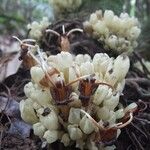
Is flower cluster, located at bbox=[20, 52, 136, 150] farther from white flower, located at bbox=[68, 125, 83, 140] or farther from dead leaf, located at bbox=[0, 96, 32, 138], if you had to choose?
dead leaf, located at bbox=[0, 96, 32, 138]

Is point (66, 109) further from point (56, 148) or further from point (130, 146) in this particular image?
point (130, 146)

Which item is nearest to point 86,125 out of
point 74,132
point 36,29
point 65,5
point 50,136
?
point 74,132

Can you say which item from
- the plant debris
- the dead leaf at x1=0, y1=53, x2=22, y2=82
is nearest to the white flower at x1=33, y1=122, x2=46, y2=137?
the plant debris

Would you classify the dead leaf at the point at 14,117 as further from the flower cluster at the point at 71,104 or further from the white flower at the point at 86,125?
the white flower at the point at 86,125

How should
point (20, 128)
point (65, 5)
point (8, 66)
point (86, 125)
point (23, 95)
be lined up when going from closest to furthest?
point (86, 125)
point (20, 128)
point (23, 95)
point (8, 66)
point (65, 5)

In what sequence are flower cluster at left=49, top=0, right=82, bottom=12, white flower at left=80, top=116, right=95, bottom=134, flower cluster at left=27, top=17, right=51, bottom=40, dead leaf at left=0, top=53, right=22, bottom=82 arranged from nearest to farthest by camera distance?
white flower at left=80, top=116, right=95, bottom=134 < dead leaf at left=0, top=53, right=22, bottom=82 < flower cluster at left=27, top=17, right=51, bottom=40 < flower cluster at left=49, top=0, right=82, bottom=12

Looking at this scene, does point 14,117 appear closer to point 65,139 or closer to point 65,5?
point 65,139

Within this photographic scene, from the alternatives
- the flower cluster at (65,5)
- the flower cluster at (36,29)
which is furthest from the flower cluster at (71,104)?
the flower cluster at (65,5)
